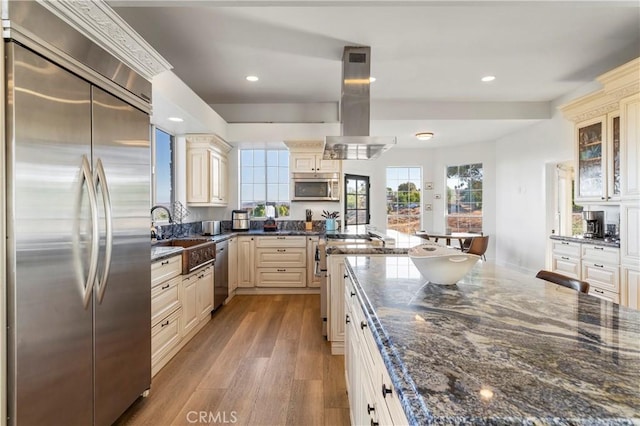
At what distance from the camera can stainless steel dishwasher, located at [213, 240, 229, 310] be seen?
12.2 feet

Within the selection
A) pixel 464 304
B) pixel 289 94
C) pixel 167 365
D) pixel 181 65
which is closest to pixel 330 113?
pixel 289 94

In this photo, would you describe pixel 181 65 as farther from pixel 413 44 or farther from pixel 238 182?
pixel 413 44

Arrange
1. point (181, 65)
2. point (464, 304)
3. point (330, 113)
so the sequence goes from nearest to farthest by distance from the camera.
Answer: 1. point (464, 304)
2. point (181, 65)
3. point (330, 113)

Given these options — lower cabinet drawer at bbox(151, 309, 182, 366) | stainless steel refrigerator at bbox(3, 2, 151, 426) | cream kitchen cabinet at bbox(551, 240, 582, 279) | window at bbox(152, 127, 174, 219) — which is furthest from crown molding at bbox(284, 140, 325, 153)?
cream kitchen cabinet at bbox(551, 240, 582, 279)

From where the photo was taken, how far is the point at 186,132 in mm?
4121

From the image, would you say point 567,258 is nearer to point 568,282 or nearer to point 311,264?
point 568,282

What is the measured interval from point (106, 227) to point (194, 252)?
4.61 feet

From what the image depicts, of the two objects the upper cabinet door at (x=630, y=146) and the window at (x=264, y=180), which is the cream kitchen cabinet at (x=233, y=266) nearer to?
→ the window at (x=264, y=180)

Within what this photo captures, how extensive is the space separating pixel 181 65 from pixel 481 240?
5.07 m

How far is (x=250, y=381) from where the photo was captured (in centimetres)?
233

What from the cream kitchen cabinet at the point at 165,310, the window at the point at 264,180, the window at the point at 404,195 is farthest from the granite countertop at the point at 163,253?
the window at the point at 404,195

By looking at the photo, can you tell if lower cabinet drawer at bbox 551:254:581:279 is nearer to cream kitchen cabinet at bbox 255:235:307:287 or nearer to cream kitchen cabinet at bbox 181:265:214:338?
cream kitchen cabinet at bbox 255:235:307:287

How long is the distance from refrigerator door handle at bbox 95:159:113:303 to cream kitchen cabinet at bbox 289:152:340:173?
348cm

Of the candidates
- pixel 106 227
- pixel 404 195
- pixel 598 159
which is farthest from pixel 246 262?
pixel 598 159
